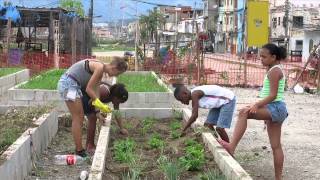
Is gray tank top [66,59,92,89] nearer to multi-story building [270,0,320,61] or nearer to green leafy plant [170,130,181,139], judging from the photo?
green leafy plant [170,130,181,139]

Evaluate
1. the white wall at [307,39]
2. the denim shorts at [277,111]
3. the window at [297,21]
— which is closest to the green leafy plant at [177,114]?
the denim shorts at [277,111]

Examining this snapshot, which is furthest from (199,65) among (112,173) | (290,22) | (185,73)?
(290,22)

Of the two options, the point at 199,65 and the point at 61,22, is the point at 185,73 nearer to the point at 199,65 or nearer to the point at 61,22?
the point at 199,65

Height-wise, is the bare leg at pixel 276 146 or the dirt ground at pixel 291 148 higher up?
the bare leg at pixel 276 146

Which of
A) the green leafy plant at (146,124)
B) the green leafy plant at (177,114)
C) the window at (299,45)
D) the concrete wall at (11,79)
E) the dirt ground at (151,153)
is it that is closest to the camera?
the dirt ground at (151,153)

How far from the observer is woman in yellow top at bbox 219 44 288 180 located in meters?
6.01

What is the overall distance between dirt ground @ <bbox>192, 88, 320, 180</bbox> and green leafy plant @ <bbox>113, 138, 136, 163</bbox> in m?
1.47

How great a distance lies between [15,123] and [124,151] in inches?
77.1

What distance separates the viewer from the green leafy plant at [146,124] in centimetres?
887

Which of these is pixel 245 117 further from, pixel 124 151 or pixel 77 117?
pixel 77 117

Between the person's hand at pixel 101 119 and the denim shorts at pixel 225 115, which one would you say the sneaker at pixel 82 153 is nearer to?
the person's hand at pixel 101 119

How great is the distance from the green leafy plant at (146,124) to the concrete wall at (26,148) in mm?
1426

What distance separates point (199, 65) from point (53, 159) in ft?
41.7

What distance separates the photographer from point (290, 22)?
201ft
